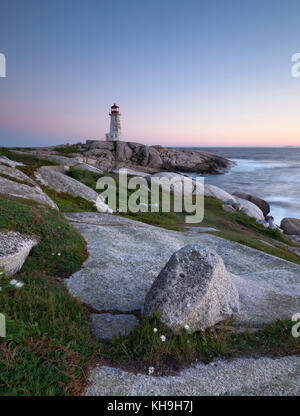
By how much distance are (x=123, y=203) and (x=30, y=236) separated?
1493 cm

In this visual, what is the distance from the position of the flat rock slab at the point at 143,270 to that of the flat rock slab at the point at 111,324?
449 millimetres

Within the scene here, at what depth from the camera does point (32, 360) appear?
14.7 feet

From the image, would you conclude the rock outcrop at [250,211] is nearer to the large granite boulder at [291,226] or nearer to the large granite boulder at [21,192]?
the large granite boulder at [291,226]

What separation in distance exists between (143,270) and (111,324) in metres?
3.44

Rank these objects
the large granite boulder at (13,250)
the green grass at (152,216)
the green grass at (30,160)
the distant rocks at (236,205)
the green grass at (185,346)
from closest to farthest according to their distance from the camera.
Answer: the green grass at (185,346), the large granite boulder at (13,250), the green grass at (152,216), the green grass at (30,160), the distant rocks at (236,205)

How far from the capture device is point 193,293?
6.16 metres

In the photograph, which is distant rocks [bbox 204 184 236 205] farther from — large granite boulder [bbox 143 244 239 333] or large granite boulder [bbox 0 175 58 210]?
large granite boulder [bbox 143 244 239 333]

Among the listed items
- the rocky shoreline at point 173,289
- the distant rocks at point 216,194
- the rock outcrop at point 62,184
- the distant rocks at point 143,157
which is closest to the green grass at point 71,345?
the rocky shoreline at point 173,289

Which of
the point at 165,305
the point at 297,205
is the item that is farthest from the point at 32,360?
the point at 297,205

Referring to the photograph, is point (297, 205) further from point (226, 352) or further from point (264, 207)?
point (226, 352)

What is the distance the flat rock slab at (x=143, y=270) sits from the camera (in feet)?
24.5

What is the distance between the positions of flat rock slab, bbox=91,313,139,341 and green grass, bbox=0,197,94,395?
308mm

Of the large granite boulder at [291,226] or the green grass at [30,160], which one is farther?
the large granite boulder at [291,226]

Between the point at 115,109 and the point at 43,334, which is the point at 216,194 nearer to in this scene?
the point at 43,334
